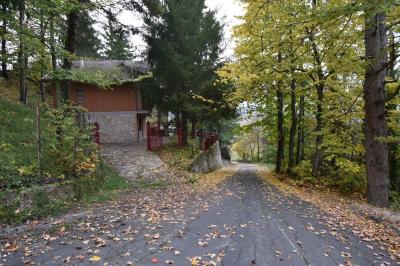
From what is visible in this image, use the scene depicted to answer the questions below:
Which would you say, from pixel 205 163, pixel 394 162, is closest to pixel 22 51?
pixel 205 163

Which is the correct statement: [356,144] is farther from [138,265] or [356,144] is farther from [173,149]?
[138,265]

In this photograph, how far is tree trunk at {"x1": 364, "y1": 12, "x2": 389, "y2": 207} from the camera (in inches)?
325

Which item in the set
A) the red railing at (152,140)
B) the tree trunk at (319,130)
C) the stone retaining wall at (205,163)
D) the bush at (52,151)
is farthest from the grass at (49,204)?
the tree trunk at (319,130)

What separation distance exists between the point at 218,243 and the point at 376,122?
6.24 metres

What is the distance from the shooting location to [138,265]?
13.7 feet

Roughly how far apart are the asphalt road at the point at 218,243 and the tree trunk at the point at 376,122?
2817 mm

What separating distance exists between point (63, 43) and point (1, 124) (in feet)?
15.3

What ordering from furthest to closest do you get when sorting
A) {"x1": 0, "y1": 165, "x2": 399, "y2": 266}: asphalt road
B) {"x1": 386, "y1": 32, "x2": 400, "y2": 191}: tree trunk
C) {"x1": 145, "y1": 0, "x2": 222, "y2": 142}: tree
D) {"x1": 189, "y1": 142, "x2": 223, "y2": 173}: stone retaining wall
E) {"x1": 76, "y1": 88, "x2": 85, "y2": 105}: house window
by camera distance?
{"x1": 76, "y1": 88, "x2": 85, "y2": 105}: house window < {"x1": 145, "y1": 0, "x2": 222, "y2": 142}: tree < {"x1": 189, "y1": 142, "x2": 223, "y2": 173}: stone retaining wall < {"x1": 386, "y1": 32, "x2": 400, "y2": 191}: tree trunk < {"x1": 0, "y1": 165, "x2": 399, "y2": 266}: asphalt road

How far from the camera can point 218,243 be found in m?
4.98

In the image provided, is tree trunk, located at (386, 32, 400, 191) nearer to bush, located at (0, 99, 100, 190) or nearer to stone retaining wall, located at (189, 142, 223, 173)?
stone retaining wall, located at (189, 142, 223, 173)

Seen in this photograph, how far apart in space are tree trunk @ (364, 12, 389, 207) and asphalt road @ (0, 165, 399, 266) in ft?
9.24

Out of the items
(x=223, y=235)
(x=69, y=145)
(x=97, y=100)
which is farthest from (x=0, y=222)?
(x=97, y=100)

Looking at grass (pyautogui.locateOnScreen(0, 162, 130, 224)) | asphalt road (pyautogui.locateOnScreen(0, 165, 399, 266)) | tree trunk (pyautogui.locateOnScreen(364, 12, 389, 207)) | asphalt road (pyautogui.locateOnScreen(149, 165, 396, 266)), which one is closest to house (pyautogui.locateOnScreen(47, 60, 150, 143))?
grass (pyautogui.locateOnScreen(0, 162, 130, 224))

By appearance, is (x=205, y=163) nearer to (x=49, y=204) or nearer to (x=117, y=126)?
(x=117, y=126)
